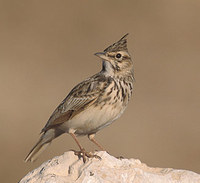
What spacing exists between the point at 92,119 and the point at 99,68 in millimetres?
15234

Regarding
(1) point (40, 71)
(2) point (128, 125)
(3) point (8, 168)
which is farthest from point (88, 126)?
(1) point (40, 71)

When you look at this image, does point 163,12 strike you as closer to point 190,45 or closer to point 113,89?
point 190,45

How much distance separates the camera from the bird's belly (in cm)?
972

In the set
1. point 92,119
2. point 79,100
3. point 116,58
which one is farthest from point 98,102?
point 116,58

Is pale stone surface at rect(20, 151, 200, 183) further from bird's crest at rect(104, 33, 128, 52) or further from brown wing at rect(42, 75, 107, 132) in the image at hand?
bird's crest at rect(104, 33, 128, 52)

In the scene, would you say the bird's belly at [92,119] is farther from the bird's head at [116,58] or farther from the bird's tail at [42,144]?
the bird's head at [116,58]

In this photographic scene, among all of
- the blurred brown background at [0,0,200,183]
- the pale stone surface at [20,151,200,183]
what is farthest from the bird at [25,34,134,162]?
the blurred brown background at [0,0,200,183]

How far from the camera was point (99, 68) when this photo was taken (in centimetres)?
2494

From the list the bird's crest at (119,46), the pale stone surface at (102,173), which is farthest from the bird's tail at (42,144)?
the pale stone surface at (102,173)

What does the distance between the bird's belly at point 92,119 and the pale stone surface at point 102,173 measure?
1.67m

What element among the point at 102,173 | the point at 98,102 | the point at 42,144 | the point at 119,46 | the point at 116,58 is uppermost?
the point at 119,46

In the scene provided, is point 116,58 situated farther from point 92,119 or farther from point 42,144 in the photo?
point 42,144

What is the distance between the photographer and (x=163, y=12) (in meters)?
31.2

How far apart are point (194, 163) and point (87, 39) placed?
10.6 metres
